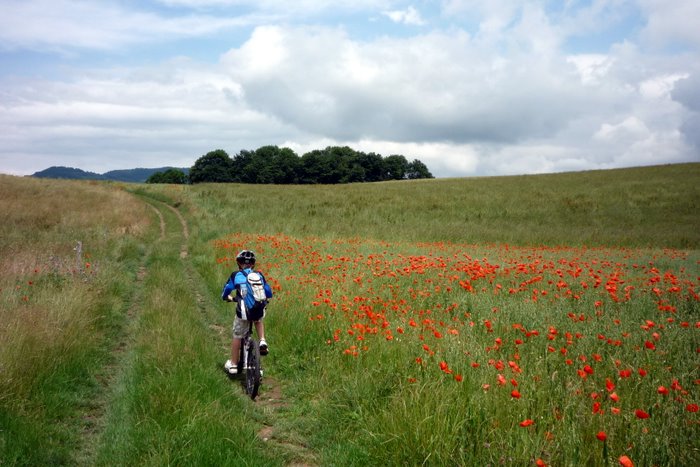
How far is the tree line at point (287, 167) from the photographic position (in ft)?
351

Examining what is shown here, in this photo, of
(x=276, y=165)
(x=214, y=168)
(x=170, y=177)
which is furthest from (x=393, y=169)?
(x=170, y=177)

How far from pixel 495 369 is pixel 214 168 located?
112m

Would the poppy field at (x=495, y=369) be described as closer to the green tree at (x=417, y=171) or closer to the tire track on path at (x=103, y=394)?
the tire track on path at (x=103, y=394)

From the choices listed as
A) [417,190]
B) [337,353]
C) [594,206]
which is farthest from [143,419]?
[417,190]

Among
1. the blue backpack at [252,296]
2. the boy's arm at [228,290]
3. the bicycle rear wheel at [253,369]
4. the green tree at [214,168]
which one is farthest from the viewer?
the green tree at [214,168]

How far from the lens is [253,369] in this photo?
628 cm

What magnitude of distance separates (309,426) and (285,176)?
105 metres

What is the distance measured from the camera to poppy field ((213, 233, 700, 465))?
3.59 metres

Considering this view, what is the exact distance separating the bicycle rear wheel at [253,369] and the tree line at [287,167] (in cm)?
9967

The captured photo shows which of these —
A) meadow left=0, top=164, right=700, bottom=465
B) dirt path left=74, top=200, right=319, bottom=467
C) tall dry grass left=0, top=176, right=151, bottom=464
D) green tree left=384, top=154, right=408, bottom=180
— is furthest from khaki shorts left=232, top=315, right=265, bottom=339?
green tree left=384, top=154, right=408, bottom=180

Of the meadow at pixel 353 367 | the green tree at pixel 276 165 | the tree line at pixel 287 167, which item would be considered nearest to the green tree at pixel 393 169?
the tree line at pixel 287 167

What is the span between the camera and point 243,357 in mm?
6914

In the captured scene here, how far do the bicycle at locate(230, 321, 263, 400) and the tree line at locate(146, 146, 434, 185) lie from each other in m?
99.2

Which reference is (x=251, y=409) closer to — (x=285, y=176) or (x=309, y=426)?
(x=309, y=426)
